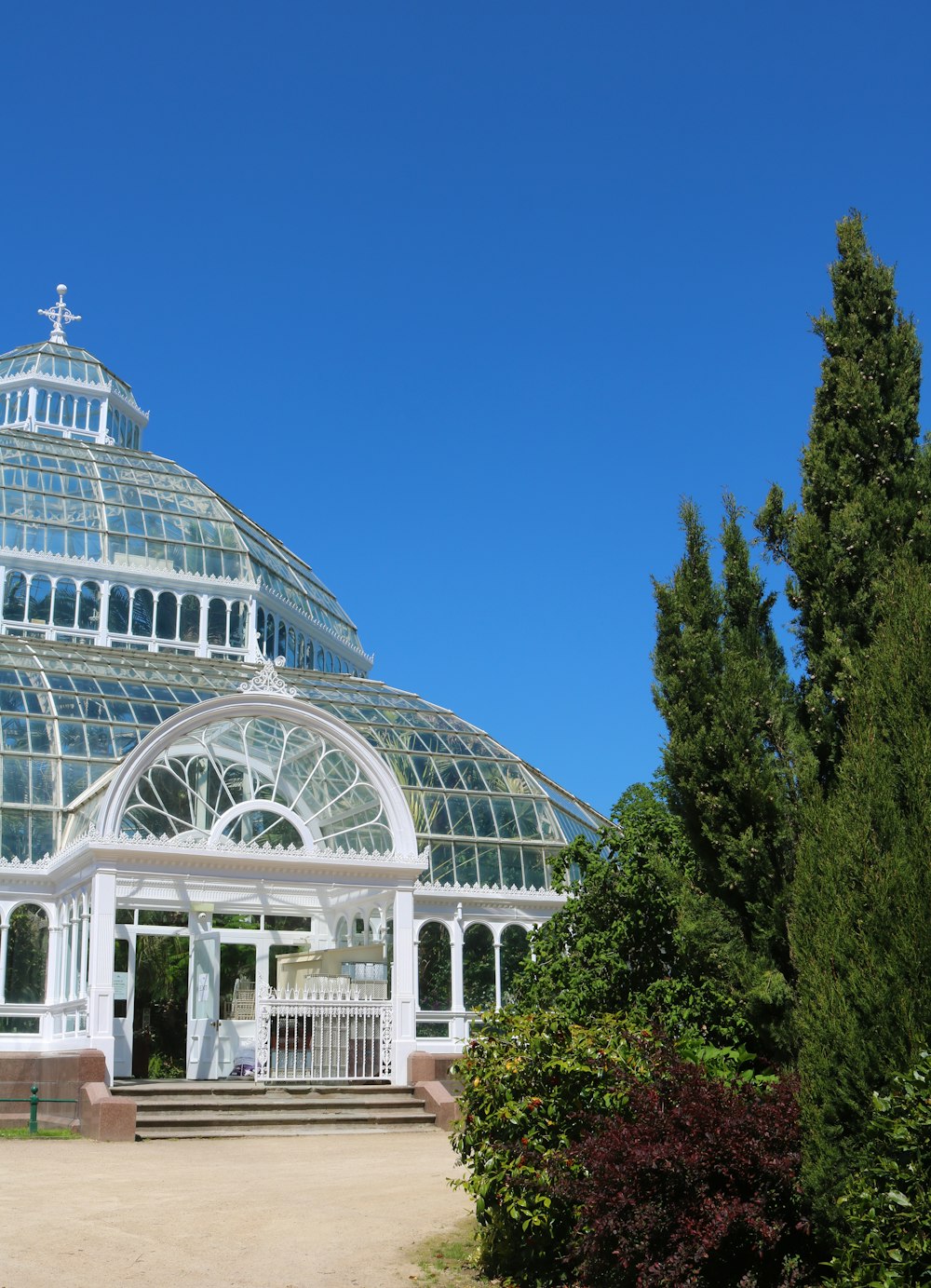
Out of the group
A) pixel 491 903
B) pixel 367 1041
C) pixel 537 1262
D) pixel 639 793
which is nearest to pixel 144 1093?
pixel 367 1041

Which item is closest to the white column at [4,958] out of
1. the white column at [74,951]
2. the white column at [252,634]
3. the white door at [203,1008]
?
the white column at [74,951]

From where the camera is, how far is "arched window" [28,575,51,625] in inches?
1187

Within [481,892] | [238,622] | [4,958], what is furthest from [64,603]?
[481,892]

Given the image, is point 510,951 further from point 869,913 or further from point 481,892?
point 869,913

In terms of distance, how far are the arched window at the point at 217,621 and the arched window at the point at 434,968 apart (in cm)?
1049

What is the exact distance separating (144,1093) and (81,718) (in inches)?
291

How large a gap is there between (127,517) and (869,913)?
26.8 m

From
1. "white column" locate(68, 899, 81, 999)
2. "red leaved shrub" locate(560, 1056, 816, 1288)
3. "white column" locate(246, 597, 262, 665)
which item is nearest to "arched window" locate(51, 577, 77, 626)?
"white column" locate(246, 597, 262, 665)

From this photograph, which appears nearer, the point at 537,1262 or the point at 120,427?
the point at 537,1262

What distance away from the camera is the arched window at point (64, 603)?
30.4m

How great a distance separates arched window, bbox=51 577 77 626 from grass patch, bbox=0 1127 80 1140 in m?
12.9

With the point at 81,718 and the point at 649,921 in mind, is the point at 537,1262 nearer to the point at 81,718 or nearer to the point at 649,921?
the point at 649,921

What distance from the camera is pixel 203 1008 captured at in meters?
24.0

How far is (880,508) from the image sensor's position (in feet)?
34.7
